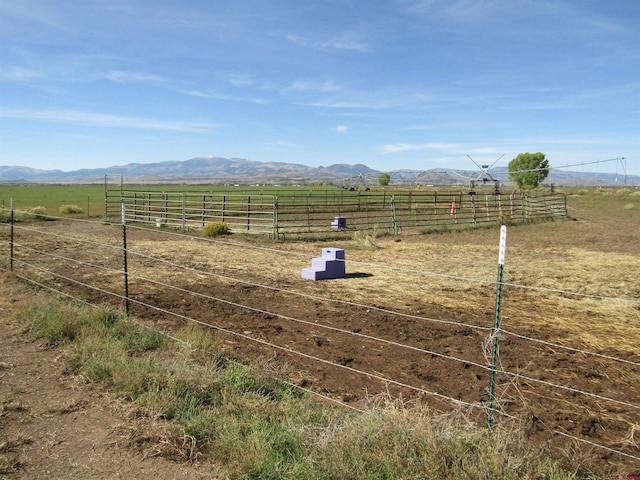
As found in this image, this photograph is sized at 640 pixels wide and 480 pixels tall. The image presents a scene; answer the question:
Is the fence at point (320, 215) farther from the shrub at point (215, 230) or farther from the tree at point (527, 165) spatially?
the tree at point (527, 165)

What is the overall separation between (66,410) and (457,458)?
10.8ft

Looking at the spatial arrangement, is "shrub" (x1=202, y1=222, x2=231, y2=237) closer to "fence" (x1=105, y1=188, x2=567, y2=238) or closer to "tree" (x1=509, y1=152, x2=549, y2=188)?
"fence" (x1=105, y1=188, x2=567, y2=238)

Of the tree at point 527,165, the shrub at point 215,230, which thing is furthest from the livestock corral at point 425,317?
the tree at point 527,165

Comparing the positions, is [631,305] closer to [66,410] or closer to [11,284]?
[66,410]

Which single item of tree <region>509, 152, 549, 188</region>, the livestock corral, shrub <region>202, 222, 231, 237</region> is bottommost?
the livestock corral

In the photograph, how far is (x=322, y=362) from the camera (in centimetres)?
638

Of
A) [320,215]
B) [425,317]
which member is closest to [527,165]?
[320,215]

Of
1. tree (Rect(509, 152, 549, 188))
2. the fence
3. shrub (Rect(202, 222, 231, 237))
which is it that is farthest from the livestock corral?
tree (Rect(509, 152, 549, 188))

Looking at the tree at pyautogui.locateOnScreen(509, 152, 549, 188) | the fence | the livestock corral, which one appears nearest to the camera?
the livestock corral

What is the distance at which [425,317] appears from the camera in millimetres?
8805

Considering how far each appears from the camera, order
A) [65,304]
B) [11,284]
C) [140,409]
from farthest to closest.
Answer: [11,284] → [65,304] → [140,409]

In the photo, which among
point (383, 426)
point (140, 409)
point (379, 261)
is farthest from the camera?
point (379, 261)

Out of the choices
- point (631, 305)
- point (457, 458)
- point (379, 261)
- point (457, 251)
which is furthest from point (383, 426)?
point (457, 251)

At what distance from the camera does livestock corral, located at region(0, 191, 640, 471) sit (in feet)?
17.4
